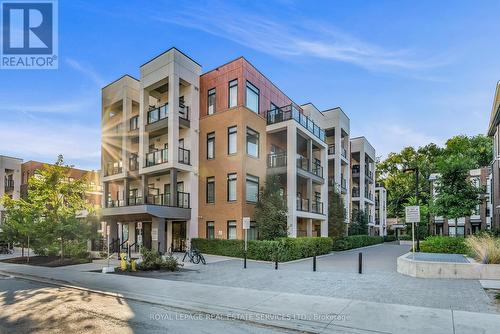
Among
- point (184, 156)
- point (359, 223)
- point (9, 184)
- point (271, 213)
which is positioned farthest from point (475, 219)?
point (9, 184)

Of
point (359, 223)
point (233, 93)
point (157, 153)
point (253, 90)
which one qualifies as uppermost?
point (253, 90)

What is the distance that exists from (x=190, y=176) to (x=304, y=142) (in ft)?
35.2

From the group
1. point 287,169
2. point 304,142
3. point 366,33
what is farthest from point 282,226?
point 366,33

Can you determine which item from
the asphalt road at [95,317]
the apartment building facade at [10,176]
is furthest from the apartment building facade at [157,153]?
the apartment building facade at [10,176]

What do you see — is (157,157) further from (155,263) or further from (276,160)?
(155,263)

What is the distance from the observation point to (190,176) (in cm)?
2503

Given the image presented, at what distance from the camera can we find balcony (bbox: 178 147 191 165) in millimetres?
24450

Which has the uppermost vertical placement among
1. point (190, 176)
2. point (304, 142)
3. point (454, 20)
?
point (454, 20)

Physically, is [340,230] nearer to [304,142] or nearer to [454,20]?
[304,142]

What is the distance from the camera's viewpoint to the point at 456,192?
20.6m

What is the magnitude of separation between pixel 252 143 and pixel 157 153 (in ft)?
21.9

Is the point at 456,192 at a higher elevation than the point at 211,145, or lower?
lower

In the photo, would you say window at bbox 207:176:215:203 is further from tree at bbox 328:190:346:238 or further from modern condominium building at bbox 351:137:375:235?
modern condominium building at bbox 351:137:375:235

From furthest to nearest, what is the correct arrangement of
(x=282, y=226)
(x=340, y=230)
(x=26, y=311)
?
1. (x=340, y=230)
2. (x=282, y=226)
3. (x=26, y=311)
